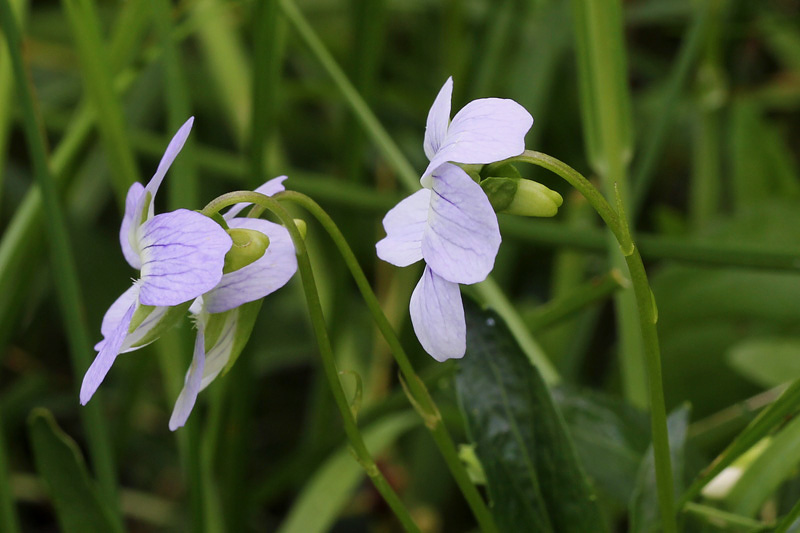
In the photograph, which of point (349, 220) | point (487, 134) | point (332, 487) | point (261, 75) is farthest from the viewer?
point (349, 220)

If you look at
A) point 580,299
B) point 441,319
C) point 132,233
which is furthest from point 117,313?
point 580,299

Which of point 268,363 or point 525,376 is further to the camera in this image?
point 268,363

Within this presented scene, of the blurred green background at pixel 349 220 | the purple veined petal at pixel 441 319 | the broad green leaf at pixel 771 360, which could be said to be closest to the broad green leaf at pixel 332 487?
the blurred green background at pixel 349 220

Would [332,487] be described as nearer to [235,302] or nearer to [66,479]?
[66,479]

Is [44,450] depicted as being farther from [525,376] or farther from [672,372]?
[672,372]

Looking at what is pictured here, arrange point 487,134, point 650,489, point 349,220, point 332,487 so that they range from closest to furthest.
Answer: point 487,134
point 650,489
point 332,487
point 349,220

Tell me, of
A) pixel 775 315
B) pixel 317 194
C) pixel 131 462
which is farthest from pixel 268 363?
pixel 775 315
